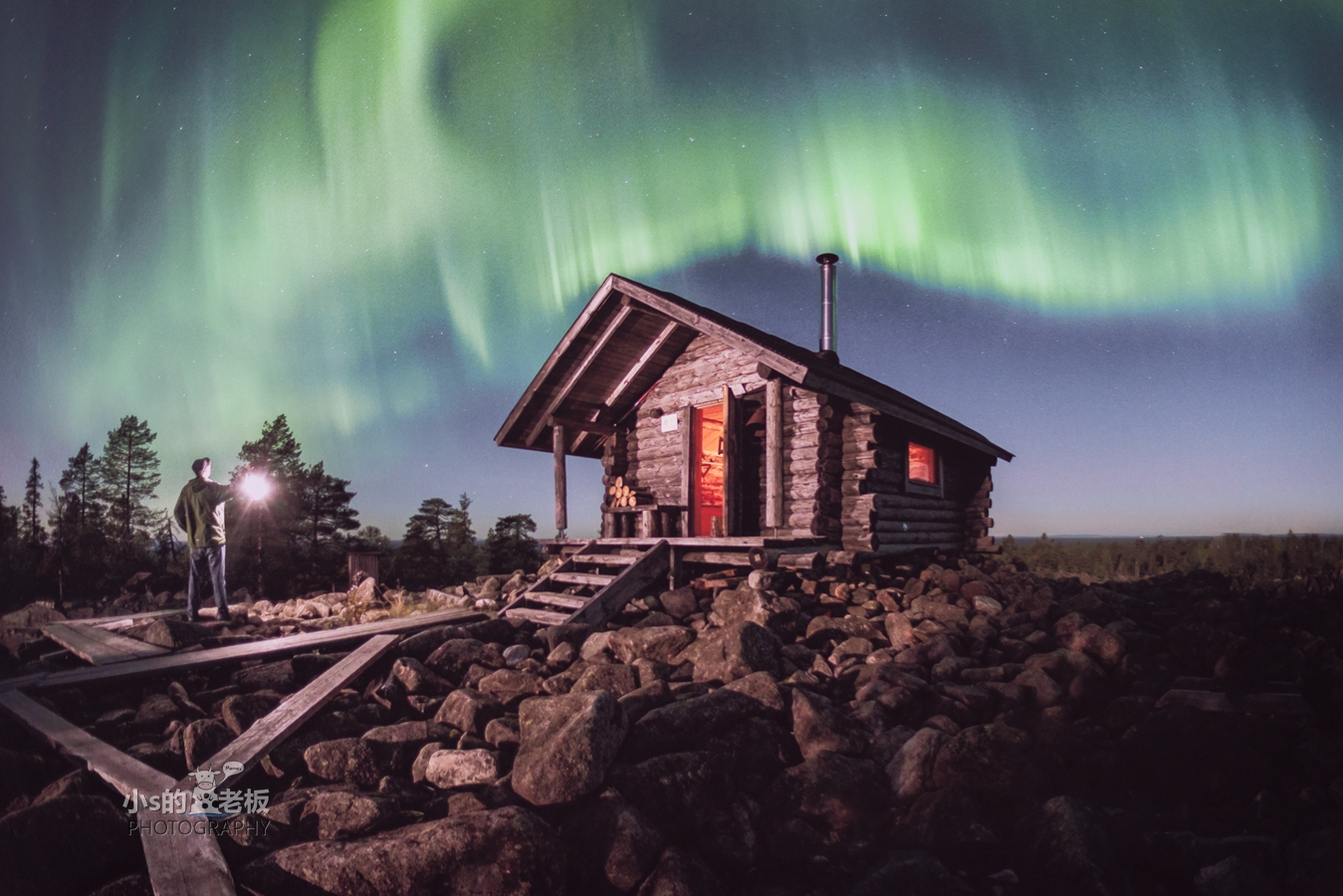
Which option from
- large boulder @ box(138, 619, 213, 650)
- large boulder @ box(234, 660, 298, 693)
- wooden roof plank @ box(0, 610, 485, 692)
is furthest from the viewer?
large boulder @ box(138, 619, 213, 650)

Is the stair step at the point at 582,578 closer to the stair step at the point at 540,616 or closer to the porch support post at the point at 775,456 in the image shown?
the stair step at the point at 540,616

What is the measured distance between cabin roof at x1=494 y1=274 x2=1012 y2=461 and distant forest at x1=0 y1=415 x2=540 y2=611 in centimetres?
975

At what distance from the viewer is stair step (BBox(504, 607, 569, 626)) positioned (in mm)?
9148

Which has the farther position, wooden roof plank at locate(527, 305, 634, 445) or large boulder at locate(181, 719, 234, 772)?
wooden roof plank at locate(527, 305, 634, 445)

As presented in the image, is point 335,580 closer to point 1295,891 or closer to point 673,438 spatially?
point 673,438

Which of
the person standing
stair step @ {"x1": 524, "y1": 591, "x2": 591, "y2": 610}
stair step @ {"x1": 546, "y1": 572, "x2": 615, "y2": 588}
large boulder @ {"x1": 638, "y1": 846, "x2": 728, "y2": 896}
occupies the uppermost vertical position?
the person standing

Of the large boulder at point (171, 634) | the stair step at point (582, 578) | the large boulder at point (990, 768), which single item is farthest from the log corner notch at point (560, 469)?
the large boulder at point (990, 768)

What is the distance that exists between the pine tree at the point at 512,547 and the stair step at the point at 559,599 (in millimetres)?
18699

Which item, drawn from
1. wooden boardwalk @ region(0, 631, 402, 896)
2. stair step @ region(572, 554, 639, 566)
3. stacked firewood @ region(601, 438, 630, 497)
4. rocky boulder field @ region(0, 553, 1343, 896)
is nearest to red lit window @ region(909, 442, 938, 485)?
stacked firewood @ region(601, 438, 630, 497)

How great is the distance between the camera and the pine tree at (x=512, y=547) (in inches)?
1150

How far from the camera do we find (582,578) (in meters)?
10.4

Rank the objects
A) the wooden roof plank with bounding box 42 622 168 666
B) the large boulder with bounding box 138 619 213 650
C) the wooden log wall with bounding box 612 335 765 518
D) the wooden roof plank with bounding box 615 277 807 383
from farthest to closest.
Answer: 1. the wooden log wall with bounding box 612 335 765 518
2. the wooden roof plank with bounding box 615 277 807 383
3. the large boulder with bounding box 138 619 213 650
4. the wooden roof plank with bounding box 42 622 168 666

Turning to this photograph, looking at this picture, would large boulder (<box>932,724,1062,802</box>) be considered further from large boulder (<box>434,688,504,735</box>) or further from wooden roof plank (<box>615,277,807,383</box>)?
wooden roof plank (<box>615,277,807,383</box>)

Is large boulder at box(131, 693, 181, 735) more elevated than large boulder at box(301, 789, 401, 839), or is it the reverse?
large boulder at box(131, 693, 181, 735)
